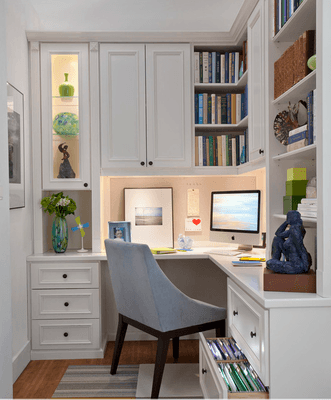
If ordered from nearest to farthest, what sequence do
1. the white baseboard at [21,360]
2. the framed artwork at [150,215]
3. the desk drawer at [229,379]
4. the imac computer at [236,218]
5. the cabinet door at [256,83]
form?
the desk drawer at [229,379]
the cabinet door at [256,83]
the white baseboard at [21,360]
the imac computer at [236,218]
the framed artwork at [150,215]

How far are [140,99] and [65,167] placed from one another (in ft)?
2.62

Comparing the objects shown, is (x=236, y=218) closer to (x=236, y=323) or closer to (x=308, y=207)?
(x=236, y=323)

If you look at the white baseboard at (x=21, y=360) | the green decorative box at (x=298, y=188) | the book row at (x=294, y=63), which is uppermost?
the book row at (x=294, y=63)

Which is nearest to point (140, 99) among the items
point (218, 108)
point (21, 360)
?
point (218, 108)

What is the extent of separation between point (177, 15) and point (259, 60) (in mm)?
1430

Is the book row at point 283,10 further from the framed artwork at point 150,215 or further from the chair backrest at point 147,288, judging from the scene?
the framed artwork at point 150,215

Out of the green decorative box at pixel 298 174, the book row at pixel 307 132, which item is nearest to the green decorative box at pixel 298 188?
the green decorative box at pixel 298 174

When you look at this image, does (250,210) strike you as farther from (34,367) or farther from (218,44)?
(34,367)

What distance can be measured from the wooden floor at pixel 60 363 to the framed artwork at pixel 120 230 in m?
0.87

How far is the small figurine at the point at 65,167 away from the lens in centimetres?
314

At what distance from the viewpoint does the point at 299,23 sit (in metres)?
1.99

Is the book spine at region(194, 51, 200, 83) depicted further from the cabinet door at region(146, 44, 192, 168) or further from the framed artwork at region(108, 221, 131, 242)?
the framed artwork at region(108, 221, 131, 242)

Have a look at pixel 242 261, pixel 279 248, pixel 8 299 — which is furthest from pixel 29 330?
pixel 279 248

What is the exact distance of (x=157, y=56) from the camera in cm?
314
